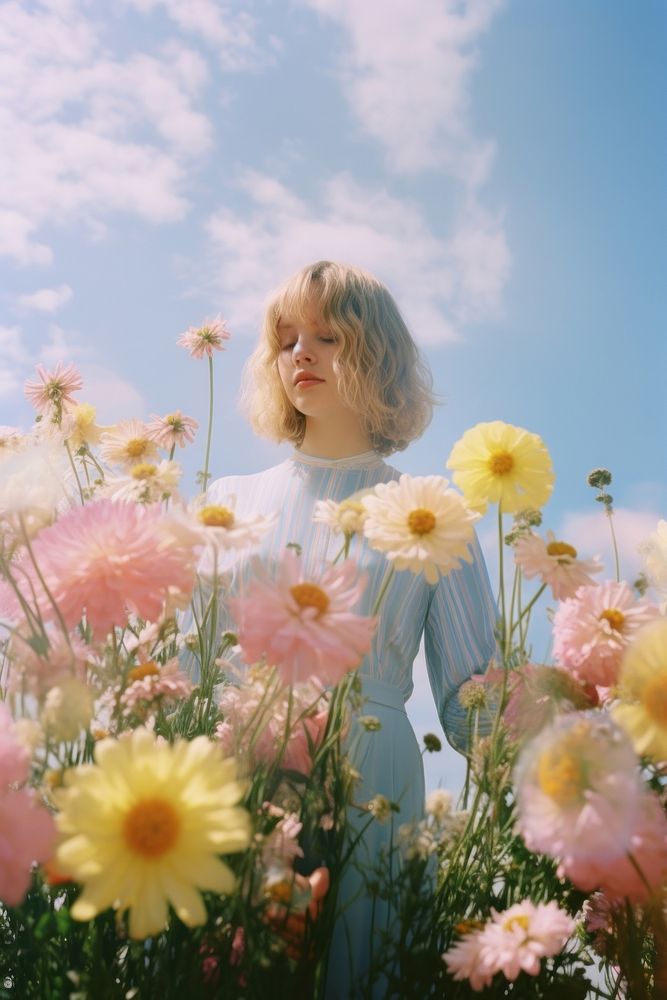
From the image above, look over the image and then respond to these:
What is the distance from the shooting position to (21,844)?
1.78 ft

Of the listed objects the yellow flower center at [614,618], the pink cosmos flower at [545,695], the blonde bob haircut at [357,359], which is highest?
the blonde bob haircut at [357,359]

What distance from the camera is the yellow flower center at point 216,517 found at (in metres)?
0.74

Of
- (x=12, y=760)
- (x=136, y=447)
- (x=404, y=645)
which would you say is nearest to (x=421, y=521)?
(x=12, y=760)

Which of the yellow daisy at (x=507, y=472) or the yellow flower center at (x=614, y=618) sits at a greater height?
the yellow daisy at (x=507, y=472)

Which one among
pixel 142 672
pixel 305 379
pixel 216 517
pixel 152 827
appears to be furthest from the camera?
pixel 305 379

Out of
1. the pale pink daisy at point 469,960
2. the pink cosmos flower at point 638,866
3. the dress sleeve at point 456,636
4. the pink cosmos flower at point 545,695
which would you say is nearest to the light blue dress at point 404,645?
the dress sleeve at point 456,636

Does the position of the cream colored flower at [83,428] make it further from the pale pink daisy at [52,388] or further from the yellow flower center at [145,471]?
the yellow flower center at [145,471]

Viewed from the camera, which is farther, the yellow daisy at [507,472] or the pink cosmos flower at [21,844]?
the yellow daisy at [507,472]

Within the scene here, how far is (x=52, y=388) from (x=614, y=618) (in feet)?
4.02

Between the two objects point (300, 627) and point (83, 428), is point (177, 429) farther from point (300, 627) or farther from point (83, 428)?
point (300, 627)

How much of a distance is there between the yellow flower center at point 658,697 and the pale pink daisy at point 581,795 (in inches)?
4.0

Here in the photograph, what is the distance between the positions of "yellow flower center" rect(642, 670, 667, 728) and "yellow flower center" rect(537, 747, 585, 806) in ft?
0.43

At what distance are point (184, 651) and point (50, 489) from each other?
72cm

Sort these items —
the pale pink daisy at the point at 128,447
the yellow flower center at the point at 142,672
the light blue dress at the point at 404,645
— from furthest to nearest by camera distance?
the light blue dress at the point at 404,645 < the pale pink daisy at the point at 128,447 < the yellow flower center at the point at 142,672
